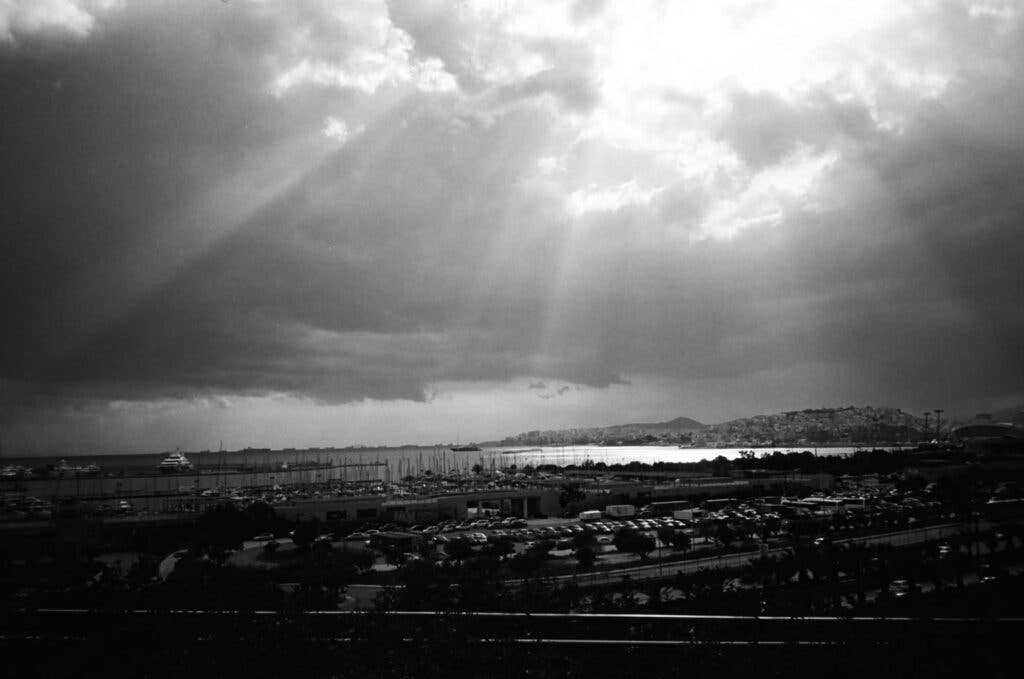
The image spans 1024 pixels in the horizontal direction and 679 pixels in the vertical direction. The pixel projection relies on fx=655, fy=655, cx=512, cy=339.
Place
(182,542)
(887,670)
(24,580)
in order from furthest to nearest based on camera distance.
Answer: (182,542) → (24,580) → (887,670)

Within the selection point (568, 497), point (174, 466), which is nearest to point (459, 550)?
point (568, 497)

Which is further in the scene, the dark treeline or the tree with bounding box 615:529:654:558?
the dark treeline

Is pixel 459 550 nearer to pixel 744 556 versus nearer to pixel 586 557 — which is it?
pixel 586 557

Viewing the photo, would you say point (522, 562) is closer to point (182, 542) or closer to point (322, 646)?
point (322, 646)

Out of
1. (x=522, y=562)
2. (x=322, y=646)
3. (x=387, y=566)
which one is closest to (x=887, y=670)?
(x=322, y=646)

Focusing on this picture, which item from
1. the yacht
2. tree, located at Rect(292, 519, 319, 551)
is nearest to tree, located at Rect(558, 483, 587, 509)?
tree, located at Rect(292, 519, 319, 551)

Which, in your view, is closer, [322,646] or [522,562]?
[322,646]

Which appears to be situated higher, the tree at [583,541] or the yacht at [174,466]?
the tree at [583,541]

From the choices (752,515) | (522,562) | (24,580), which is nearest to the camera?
(24,580)

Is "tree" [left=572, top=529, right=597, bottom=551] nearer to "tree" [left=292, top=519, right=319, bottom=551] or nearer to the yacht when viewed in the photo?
"tree" [left=292, top=519, right=319, bottom=551]

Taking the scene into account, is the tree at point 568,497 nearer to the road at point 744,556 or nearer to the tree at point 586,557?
the road at point 744,556

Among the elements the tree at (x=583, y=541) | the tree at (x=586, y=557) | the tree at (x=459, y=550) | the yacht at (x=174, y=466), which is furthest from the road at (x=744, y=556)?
the yacht at (x=174, y=466)
